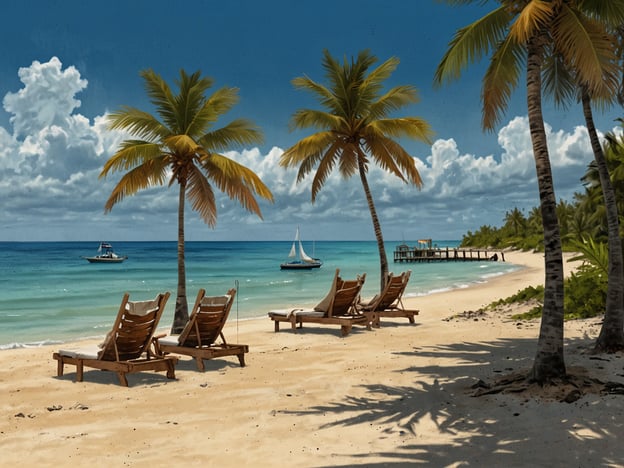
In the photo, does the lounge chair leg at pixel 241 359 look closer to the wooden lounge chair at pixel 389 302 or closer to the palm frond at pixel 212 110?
the wooden lounge chair at pixel 389 302

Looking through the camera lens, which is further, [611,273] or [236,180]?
[236,180]

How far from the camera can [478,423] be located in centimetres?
585

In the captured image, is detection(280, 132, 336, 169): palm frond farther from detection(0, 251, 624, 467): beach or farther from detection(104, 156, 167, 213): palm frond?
detection(0, 251, 624, 467): beach

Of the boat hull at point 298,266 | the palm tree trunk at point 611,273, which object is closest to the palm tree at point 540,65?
the palm tree trunk at point 611,273

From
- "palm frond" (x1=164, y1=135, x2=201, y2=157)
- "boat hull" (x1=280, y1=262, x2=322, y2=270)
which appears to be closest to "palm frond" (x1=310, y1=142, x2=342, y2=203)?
"palm frond" (x1=164, y1=135, x2=201, y2=157)

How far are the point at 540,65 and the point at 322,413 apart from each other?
16.2 ft

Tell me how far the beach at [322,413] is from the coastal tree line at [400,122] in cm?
113

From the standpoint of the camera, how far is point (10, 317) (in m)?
26.2

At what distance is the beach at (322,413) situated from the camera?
5.14 metres

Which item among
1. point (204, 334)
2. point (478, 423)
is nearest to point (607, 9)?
point (478, 423)

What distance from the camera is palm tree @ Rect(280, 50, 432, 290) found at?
60.5 ft

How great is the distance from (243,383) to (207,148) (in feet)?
24.2

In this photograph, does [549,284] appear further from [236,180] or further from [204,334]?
[236,180]

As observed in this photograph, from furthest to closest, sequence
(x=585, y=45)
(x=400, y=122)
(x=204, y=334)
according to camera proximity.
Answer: (x=400, y=122)
(x=204, y=334)
(x=585, y=45)
